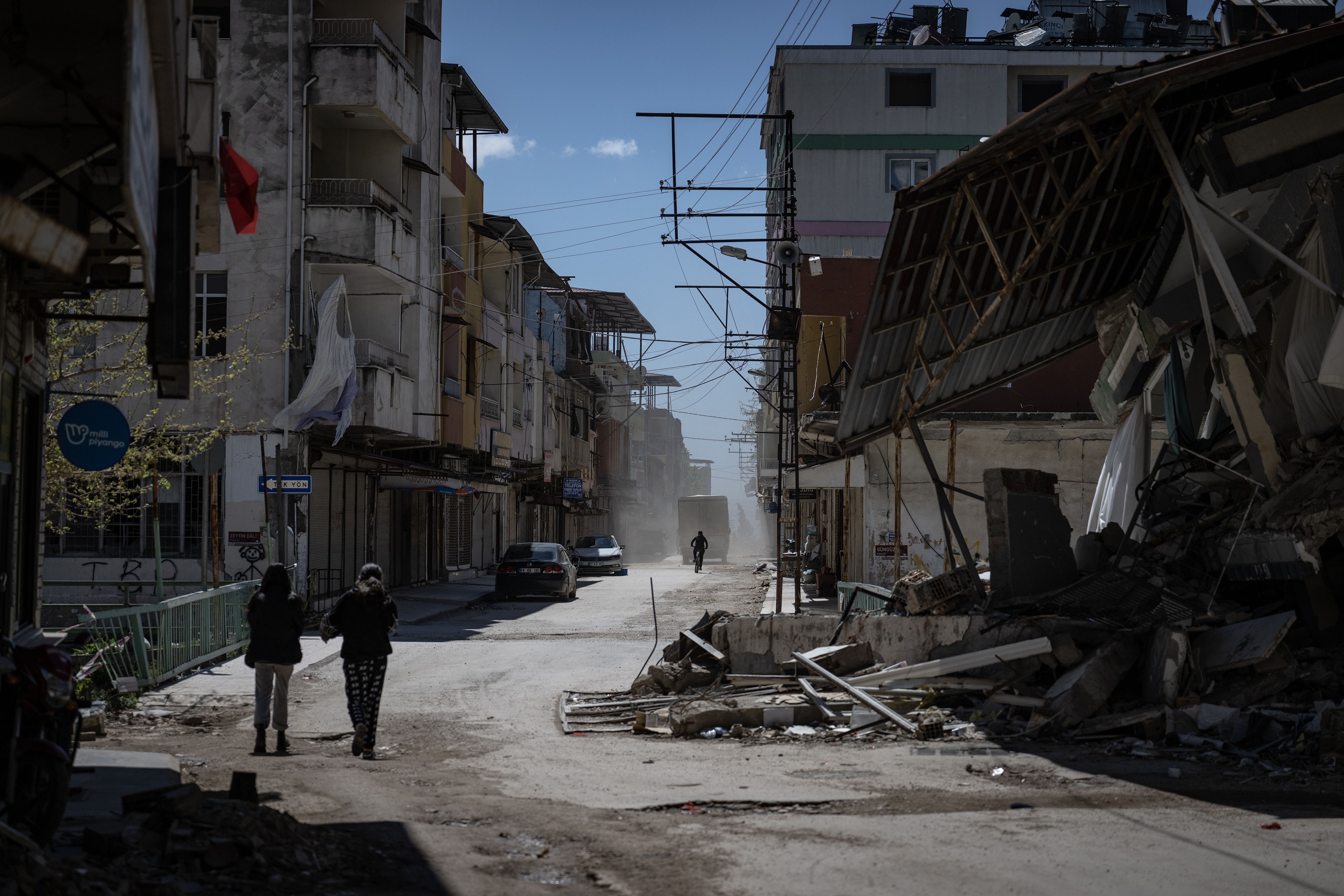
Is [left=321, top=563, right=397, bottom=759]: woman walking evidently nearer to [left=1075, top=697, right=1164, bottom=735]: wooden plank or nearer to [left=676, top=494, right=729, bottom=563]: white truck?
[left=1075, top=697, right=1164, bottom=735]: wooden plank

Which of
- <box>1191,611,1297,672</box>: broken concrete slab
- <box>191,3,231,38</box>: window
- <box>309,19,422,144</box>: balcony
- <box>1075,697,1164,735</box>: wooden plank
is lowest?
<box>1075,697,1164,735</box>: wooden plank

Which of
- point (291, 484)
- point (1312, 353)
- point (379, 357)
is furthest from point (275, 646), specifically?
point (379, 357)

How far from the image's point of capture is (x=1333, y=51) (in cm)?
1206

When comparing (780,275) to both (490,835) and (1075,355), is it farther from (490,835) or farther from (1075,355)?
(490,835)

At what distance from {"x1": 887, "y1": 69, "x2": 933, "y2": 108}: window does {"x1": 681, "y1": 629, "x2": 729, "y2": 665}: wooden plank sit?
33676 millimetres

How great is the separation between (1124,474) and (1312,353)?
4.92 meters

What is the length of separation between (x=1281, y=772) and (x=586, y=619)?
18.4m

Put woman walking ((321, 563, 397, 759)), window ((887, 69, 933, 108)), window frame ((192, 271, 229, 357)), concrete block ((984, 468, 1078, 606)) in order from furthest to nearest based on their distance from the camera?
1. window ((887, 69, 933, 108))
2. window frame ((192, 271, 229, 357))
3. concrete block ((984, 468, 1078, 606))
4. woman walking ((321, 563, 397, 759))

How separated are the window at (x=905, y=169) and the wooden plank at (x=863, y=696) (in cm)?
3332

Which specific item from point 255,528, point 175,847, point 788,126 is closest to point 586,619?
point 255,528

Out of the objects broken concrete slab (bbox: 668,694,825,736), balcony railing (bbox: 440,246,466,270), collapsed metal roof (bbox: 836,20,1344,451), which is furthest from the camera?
balcony railing (bbox: 440,246,466,270)

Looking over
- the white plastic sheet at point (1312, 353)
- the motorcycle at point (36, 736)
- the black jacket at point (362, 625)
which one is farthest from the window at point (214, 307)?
the motorcycle at point (36, 736)

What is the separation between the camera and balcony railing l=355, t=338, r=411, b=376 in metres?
27.1

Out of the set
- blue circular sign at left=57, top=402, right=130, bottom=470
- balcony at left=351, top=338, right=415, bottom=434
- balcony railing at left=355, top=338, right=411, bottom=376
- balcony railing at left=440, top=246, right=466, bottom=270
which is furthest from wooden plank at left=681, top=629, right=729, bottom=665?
balcony railing at left=440, top=246, right=466, bottom=270
